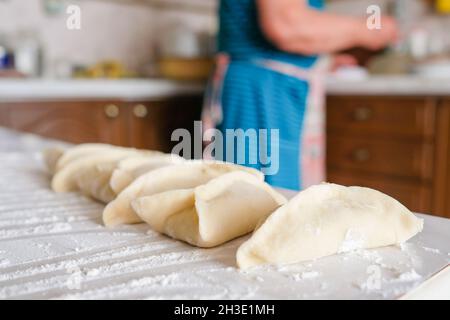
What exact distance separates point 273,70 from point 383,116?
60 cm

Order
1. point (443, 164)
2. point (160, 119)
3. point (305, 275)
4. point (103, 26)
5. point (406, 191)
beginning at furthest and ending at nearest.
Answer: point (103, 26)
point (160, 119)
point (406, 191)
point (443, 164)
point (305, 275)

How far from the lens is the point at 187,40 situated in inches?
97.0

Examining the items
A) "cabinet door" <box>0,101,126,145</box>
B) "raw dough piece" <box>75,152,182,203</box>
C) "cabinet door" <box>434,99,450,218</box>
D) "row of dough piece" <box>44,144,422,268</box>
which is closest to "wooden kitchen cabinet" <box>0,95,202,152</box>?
"cabinet door" <box>0,101,126,145</box>

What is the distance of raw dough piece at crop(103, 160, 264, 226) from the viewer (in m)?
0.56

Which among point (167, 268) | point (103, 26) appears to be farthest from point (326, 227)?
point (103, 26)

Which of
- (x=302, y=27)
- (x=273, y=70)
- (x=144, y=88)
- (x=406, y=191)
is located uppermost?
(x=302, y=27)

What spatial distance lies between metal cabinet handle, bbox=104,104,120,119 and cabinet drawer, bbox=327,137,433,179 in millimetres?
872

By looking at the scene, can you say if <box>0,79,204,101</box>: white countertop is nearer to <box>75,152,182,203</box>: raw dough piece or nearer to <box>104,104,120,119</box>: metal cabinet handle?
<box>104,104,120,119</box>: metal cabinet handle

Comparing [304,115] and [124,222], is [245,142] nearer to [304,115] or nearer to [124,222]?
[304,115]

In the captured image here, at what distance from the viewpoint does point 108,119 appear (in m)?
2.04

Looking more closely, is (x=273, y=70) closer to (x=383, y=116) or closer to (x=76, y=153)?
(x=383, y=116)

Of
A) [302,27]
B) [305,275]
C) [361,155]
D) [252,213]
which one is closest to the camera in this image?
[305,275]

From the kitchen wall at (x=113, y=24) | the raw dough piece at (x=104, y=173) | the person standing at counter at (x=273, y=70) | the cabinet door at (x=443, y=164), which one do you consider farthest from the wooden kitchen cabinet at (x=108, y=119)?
the raw dough piece at (x=104, y=173)
